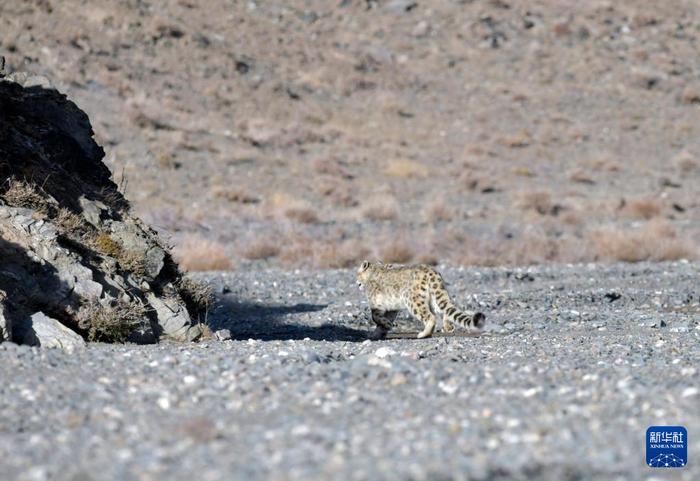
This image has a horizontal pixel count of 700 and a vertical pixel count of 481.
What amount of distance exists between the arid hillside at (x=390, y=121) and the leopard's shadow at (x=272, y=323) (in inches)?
262

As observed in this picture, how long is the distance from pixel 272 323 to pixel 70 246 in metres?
4.52

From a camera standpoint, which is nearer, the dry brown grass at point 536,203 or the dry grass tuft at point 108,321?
the dry grass tuft at point 108,321

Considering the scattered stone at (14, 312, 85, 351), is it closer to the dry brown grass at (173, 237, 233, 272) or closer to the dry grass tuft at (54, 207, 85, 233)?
the dry grass tuft at (54, 207, 85, 233)

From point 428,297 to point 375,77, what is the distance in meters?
35.2

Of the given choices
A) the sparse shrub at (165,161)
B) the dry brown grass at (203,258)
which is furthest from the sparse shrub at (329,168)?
the dry brown grass at (203,258)

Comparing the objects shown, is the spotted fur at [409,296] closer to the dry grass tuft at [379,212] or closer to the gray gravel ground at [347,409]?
the gray gravel ground at [347,409]

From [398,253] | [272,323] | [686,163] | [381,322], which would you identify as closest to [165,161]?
[398,253]

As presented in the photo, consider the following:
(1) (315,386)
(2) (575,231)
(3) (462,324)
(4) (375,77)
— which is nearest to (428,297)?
(3) (462,324)

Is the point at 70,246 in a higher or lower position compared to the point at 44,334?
higher

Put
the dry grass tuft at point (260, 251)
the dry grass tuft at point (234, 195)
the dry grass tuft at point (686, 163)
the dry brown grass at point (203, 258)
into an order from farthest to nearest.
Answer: the dry grass tuft at point (686, 163) → the dry grass tuft at point (234, 195) → the dry grass tuft at point (260, 251) → the dry brown grass at point (203, 258)

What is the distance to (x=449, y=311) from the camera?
1273cm

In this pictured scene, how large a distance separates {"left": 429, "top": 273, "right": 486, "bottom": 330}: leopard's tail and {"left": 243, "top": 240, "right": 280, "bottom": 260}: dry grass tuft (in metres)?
12.1

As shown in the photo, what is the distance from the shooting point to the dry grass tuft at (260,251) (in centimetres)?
2503

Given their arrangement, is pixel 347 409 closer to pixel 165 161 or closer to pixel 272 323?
pixel 272 323
